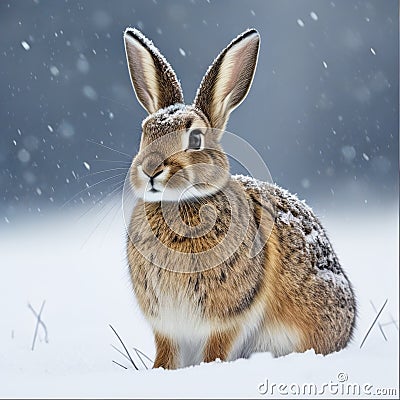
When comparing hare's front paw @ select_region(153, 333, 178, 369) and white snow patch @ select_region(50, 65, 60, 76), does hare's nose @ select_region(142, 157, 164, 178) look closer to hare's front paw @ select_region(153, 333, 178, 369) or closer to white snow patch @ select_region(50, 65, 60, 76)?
hare's front paw @ select_region(153, 333, 178, 369)

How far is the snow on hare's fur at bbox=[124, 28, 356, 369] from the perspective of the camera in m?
2.86

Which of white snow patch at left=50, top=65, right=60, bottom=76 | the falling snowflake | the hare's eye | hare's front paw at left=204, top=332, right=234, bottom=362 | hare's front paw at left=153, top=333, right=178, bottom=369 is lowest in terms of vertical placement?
white snow patch at left=50, top=65, right=60, bottom=76

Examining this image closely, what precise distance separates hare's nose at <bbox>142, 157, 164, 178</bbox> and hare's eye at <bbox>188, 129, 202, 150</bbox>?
7.6 inches

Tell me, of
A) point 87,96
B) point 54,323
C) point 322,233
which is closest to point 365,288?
point 322,233

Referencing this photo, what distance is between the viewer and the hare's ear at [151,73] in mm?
3127

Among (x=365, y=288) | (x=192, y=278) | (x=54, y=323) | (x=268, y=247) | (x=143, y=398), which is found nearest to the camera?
(x=143, y=398)

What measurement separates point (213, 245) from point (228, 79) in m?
0.75

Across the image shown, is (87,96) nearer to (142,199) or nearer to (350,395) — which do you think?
(142,199)

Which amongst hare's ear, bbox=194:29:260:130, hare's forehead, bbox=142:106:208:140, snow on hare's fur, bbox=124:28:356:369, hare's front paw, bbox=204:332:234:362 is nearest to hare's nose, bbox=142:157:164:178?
snow on hare's fur, bbox=124:28:356:369

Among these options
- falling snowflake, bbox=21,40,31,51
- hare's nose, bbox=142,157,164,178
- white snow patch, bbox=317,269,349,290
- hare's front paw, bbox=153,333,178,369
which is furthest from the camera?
falling snowflake, bbox=21,40,31,51

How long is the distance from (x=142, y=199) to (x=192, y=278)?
40 cm

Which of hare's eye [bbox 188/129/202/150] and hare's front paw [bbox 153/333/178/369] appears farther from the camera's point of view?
hare's front paw [bbox 153/333/178/369]

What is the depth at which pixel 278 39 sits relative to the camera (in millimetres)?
7211

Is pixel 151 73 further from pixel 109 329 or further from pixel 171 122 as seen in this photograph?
pixel 109 329
